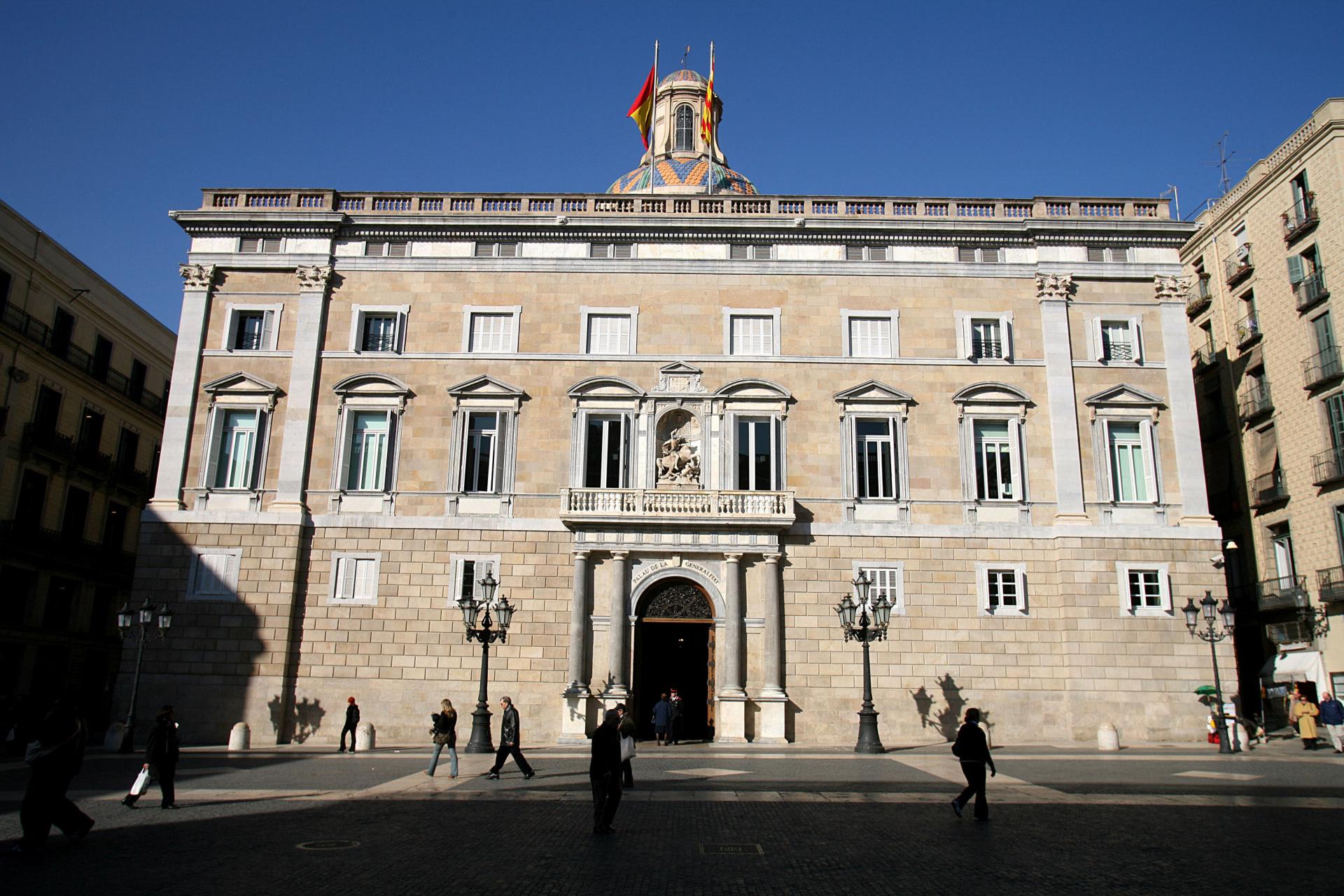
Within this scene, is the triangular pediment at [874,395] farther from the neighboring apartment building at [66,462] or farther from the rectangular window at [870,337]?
the neighboring apartment building at [66,462]

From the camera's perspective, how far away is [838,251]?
33.6 m

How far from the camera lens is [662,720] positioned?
28391 mm

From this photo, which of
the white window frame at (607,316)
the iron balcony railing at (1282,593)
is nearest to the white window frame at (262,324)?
the white window frame at (607,316)

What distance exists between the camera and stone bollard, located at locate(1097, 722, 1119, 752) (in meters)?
27.0

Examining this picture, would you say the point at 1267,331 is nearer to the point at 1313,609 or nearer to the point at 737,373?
the point at 1313,609

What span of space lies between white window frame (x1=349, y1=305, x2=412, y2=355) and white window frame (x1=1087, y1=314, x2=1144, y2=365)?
22435 mm

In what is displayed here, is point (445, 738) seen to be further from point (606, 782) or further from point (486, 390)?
point (486, 390)

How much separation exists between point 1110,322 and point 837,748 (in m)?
16.8

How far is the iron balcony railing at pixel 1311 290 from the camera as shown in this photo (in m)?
34.0

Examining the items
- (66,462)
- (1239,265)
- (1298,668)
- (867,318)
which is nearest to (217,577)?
(66,462)

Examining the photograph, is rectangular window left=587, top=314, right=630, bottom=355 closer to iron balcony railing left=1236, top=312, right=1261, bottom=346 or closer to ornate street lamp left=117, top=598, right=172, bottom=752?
ornate street lamp left=117, top=598, right=172, bottom=752

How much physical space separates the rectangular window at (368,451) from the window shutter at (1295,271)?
1256 inches

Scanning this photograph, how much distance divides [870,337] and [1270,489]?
16.1 metres

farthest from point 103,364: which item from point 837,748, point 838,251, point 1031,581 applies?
point 1031,581
